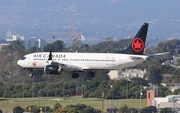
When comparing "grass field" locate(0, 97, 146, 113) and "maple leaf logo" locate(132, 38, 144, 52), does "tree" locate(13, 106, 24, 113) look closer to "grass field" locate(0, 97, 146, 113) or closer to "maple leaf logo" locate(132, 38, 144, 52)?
"grass field" locate(0, 97, 146, 113)

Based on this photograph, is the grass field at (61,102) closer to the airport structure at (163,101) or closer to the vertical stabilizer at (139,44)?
the airport structure at (163,101)

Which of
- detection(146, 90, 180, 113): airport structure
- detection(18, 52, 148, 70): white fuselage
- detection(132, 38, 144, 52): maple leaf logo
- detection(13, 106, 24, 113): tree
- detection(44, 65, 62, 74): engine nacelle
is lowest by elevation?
detection(13, 106, 24, 113): tree

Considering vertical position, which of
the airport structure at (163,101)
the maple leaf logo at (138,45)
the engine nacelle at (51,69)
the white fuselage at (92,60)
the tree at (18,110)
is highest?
the maple leaf logo at (138,45)

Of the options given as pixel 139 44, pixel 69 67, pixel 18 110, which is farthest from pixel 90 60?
pixel 18 110

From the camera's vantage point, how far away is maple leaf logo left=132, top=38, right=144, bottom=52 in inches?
3932

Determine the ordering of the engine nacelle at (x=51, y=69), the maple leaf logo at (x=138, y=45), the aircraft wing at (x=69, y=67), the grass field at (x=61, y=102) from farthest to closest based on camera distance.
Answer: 1. the grass field at (x=61, y=102)
2. the maple leaf logo at (x=138, y=45)
3. the aircraft wing at (x=69, y=67)
4. the engine nacelle at (x=51, y=69)

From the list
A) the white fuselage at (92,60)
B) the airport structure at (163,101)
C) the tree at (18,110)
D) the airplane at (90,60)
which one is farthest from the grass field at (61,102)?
the white fuselage at (92,60)

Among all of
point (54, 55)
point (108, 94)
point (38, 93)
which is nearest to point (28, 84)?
point (38, 93)

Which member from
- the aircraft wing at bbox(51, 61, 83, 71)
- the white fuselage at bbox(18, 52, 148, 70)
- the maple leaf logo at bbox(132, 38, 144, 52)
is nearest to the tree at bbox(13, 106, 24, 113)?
the white fuselage at bbox(18, 52, 148, 70)

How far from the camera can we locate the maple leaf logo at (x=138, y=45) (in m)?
99.9

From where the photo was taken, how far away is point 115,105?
128750 mm

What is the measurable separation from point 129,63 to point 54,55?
9261 mm

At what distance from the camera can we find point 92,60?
98688 millimetres

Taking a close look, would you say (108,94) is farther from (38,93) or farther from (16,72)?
(16,72)
